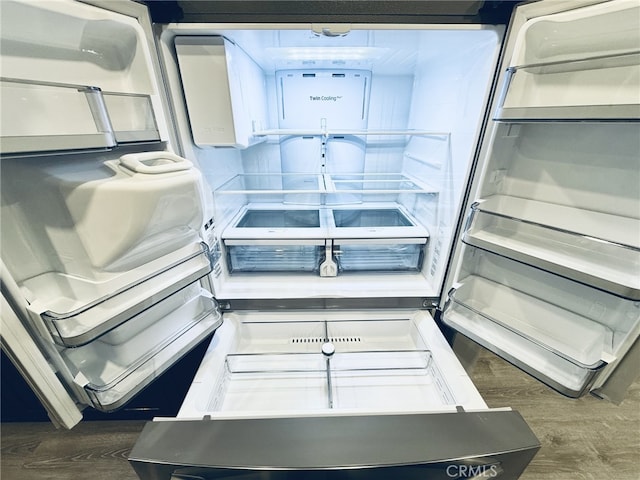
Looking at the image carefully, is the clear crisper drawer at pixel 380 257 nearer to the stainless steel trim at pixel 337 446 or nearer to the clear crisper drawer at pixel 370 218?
the clear crisper drawer at pixel 370 218

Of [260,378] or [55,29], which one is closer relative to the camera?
[55,29]

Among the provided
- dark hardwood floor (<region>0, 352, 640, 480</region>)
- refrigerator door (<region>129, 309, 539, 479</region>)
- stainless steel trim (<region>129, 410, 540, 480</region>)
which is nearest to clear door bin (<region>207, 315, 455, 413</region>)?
refrigerator door (<region>129, 309, 539, 479</region>)

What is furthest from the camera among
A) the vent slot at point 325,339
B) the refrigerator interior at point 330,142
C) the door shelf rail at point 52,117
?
the vent slot at point 325,339

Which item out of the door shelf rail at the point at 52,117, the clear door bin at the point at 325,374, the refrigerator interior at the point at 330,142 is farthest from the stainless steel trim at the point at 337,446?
the door shelf rail at the point at 52,117

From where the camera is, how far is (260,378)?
100cm

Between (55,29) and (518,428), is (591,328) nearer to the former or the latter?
(518,428)

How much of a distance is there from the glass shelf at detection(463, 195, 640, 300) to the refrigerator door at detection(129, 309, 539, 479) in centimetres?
43

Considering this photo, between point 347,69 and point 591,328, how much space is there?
4.99ft

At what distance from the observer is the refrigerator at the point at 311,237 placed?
1.95 ft

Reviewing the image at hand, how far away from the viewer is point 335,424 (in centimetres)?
68

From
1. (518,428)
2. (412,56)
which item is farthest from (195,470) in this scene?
(412,56)

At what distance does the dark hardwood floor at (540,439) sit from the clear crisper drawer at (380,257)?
87cm

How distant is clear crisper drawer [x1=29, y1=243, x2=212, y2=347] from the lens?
592 millimetres

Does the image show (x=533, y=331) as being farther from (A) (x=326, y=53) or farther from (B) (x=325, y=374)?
(A) (x=326, y=53)
